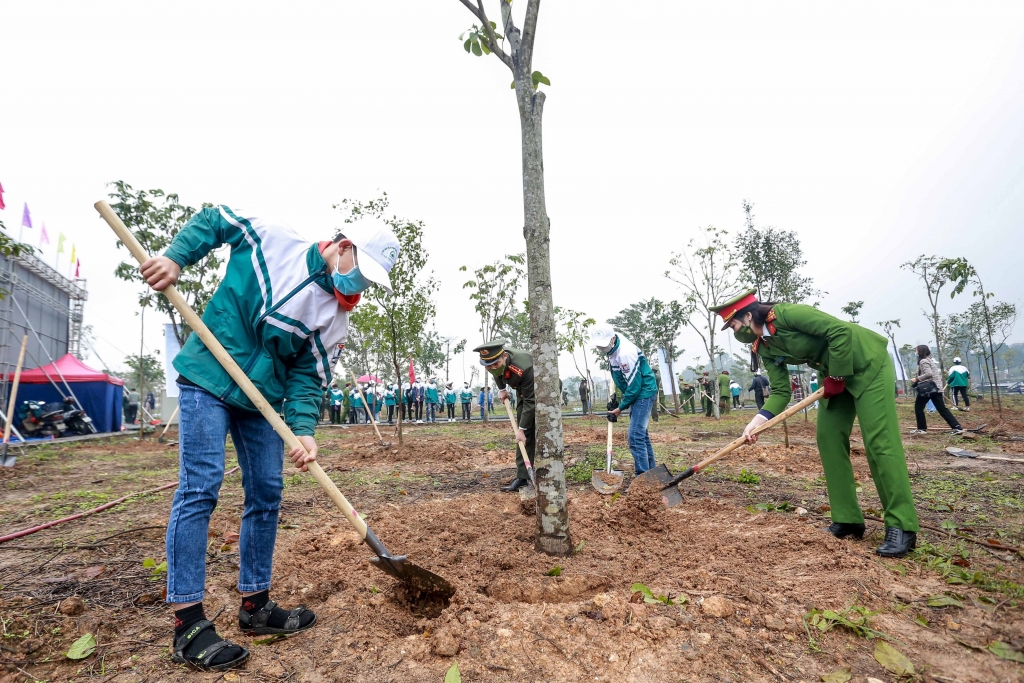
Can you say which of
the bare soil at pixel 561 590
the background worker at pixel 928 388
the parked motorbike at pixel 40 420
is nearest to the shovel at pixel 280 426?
the bare soil at pixel 561 590

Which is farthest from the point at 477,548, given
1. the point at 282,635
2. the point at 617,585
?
the point at 282,635

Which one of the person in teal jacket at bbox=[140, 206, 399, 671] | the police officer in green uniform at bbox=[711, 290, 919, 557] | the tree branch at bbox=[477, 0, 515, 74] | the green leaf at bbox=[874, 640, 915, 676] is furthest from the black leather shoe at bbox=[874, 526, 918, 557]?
the tree branch at bbox=[477, 0, 515, 74]

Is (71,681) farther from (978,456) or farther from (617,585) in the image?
(978,456)

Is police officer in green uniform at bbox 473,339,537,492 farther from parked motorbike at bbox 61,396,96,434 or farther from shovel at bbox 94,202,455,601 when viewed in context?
parked motorbike at bbox 61,396,96,434

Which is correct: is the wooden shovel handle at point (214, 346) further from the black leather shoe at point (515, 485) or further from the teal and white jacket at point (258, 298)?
the black leather shoe at point (515, 485)

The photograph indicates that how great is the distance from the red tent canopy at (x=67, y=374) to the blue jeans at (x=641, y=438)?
1848cm

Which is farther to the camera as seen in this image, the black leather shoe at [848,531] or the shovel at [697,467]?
the shovel at [697,467]

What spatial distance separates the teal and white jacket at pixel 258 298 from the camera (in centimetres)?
Result: 231

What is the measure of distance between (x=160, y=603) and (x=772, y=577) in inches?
131

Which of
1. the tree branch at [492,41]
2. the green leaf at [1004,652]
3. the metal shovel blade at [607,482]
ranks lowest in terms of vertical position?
the green leaf at [1004,652]

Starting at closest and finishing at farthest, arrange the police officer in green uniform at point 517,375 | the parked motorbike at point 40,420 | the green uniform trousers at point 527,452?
1. the green uniform trousers at point 527,452
2. the police officer in green uniform at point 517,375
3. the parked motorbike at point 40,420

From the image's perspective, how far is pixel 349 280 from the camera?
7.91ft

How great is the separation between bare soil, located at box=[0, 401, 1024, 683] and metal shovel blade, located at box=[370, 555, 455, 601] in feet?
0.23

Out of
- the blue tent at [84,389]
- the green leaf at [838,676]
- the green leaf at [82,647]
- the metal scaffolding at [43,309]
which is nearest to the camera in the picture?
the green leaf at [838,676]
